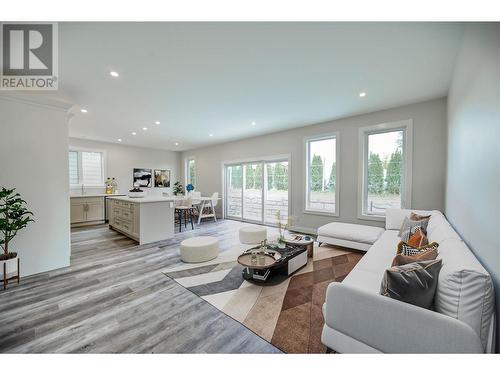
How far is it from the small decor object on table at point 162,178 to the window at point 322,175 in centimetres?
614

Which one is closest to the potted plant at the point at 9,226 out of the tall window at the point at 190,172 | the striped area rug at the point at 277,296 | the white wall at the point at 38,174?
the white wall at the point at 38,174

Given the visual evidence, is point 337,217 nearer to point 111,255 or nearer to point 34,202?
point 111,255

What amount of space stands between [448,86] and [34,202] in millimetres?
6244

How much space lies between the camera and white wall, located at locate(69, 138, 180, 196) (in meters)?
6.81

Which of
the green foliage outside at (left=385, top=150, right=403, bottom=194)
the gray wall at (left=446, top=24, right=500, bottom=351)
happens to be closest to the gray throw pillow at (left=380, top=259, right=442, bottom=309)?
the gray wall at (left=446, top=24, right=500, bottom=351)

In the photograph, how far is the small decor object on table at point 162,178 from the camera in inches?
326

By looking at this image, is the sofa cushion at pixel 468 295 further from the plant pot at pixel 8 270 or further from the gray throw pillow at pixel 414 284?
the plant pot at pixel 8 270

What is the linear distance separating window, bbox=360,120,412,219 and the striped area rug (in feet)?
5.04

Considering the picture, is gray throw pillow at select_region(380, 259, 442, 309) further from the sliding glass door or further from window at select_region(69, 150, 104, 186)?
window at select_region(69, 150, 104, 186)

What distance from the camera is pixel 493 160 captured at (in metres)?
1.25

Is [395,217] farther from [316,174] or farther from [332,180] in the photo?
[316,174]

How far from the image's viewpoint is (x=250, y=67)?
2.45m

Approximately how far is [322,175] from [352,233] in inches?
69.6

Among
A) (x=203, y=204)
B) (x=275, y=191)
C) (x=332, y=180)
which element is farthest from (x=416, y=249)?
(x=203, y=204)
